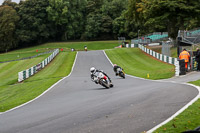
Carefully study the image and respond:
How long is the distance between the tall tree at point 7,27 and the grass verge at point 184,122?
305 ft

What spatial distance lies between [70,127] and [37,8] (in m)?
98.0

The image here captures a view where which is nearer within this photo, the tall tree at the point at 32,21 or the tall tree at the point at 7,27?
the tall tree at the point at 7,27

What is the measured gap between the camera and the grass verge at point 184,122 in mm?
6613

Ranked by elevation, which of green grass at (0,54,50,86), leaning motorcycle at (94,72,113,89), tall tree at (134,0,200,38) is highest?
tall tree at (134,0,200,38)

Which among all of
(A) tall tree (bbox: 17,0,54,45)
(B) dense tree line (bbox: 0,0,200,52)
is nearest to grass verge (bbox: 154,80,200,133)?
(B) dense tree line (bbox: 0,0,200,52)

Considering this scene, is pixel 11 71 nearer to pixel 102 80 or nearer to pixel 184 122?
pixel 102 80

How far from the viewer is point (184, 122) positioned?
711 centimetres

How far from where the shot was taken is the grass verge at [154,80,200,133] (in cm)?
661

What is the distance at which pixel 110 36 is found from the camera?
10688 cm

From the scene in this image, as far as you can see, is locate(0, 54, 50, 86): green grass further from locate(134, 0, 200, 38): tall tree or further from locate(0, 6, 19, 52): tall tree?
locate(0, 6, 19, 52): tall tree

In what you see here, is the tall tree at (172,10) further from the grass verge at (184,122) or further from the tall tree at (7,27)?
the tall tree at (7,27)

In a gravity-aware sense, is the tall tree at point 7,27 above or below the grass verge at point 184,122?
above

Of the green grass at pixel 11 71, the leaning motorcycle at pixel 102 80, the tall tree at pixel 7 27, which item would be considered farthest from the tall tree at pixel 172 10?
the tall tree at pixel 7 27

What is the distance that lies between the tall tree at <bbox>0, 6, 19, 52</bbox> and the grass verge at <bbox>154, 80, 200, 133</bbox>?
9301 centimetres
